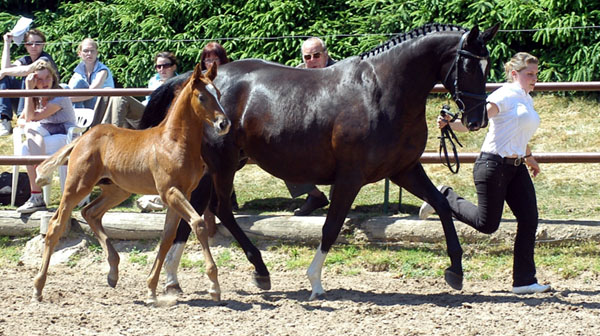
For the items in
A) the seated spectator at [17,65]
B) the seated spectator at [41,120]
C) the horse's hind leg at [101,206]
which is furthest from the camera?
the seated spectator at [17,65]

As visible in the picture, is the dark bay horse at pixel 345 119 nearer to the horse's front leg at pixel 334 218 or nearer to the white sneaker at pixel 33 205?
the horse's front leg at pixel 334 218

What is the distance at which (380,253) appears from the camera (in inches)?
302

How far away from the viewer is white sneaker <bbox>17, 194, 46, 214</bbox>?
Result: 8.42 metres

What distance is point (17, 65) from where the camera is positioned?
10328mm

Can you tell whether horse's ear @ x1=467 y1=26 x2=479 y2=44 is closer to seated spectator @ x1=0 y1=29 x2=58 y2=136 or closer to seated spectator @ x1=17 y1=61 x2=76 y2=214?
seated spectator @ x1=17 y1=61 x2=76 y2=214

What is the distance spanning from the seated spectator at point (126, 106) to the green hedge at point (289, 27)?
2.46m

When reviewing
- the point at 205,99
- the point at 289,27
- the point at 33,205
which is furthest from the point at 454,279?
the point at 289,27

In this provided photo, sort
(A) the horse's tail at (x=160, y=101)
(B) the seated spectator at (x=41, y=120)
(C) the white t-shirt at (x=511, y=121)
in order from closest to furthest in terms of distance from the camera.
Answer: (C) the white t-shirt at (x=511, y=121) < (A) the horse's tail at (x=160, y=101) < (B) the seated spectator at (x=41, y=120)

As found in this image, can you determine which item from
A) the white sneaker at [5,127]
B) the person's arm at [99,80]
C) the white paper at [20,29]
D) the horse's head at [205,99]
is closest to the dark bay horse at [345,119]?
the horse's head at [205,99]

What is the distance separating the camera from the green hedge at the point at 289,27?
36.3 feet

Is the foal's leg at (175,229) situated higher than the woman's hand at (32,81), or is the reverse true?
the woman's hand at (32,81)

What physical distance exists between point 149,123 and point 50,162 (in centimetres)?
84

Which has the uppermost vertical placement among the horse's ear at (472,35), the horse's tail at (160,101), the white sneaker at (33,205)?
the horse's ear at (472,35)

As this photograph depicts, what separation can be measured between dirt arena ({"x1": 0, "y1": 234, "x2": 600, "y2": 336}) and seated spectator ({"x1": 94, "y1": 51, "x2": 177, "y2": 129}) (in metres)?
1.76
